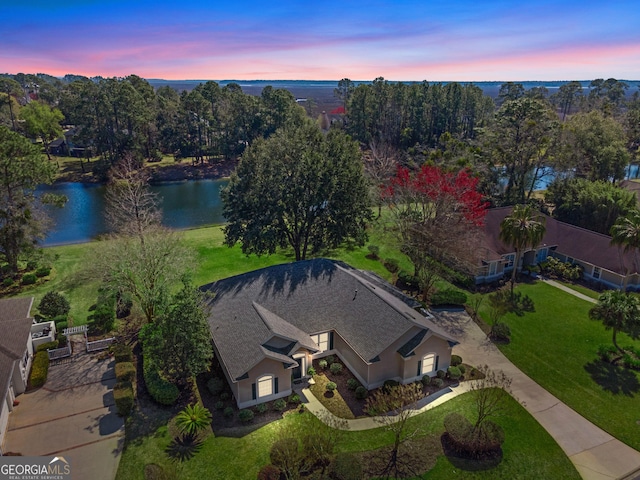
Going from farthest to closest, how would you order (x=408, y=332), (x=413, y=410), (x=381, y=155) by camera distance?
(x=381, y=155) → (x=408, y=332) → (x=413, y=410)

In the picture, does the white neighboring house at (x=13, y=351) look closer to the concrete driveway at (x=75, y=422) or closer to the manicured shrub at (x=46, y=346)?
the manicured shrub at (x=46, y=346)

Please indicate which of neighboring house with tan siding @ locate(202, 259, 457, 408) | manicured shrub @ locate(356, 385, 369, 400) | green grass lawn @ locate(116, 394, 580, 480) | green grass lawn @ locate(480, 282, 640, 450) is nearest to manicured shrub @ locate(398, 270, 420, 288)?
green grass lawn @ locate(480, 282, 640, 450)

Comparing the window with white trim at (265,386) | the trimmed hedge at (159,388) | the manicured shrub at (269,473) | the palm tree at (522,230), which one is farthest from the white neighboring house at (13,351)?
the palm tree at (522,230)

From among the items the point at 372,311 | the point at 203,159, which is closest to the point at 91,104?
the point at 203,159

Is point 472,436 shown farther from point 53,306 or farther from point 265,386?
point 53,306

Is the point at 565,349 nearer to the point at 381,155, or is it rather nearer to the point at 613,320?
the point at 613,320

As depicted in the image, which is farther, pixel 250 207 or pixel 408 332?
pixel 250 207

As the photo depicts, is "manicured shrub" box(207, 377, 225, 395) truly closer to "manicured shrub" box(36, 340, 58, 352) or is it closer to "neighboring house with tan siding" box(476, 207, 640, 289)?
"manicured shrub" box(36, 340, 58, 352)
